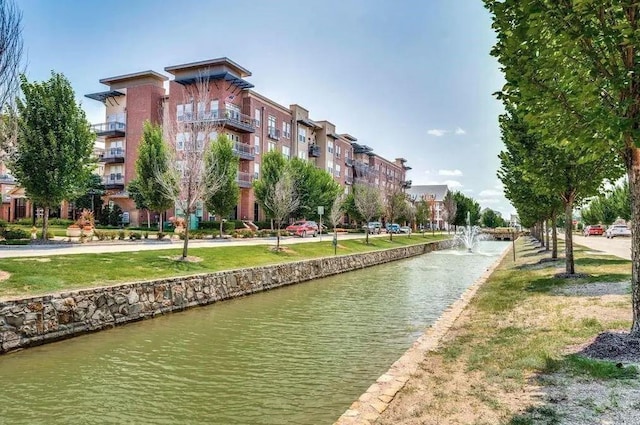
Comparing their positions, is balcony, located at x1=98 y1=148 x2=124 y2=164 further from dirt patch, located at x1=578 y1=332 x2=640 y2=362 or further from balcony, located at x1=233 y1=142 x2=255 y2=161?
dirt patch, located at x1=578 y1=332 x2=640 y2=362

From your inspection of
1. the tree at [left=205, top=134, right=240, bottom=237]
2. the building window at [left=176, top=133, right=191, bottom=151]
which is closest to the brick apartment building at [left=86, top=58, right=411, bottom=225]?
the tree at [left=205, top=134, right=240, bottom=237]

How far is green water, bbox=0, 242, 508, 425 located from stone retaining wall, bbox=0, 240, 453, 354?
0.41m

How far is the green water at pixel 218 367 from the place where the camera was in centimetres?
733

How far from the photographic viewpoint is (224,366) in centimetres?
978

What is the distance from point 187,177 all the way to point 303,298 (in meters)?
7.70

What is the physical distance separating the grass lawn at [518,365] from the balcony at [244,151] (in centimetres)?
4282

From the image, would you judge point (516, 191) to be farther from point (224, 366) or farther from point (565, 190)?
point (224, 366)

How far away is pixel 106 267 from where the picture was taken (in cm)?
1700

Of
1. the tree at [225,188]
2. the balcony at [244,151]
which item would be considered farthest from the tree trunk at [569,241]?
the balcony at [244,151]

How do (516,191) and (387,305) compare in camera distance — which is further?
(516,191)

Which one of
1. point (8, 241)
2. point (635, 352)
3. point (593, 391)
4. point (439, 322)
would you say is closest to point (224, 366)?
point (439, 322)

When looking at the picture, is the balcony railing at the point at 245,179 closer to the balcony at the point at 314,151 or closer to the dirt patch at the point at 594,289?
the balcony at the point at 314,151

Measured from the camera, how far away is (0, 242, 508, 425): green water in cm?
733

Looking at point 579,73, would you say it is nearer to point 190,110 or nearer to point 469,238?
point 190,110
